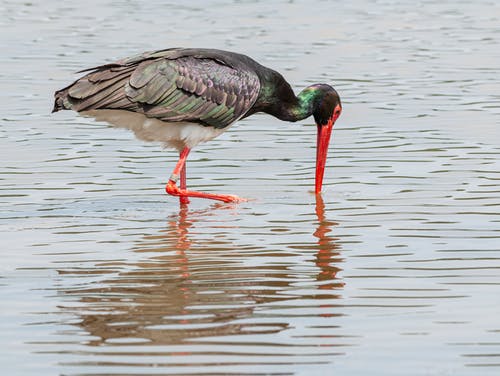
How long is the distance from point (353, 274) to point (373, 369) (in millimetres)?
1915

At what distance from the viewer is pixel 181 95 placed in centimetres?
1089

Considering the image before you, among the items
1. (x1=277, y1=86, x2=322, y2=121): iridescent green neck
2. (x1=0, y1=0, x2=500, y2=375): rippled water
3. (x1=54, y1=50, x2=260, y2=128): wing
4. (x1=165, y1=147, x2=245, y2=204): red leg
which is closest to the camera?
(x1=0, y1=0, x2=500, y2=375): rippled water

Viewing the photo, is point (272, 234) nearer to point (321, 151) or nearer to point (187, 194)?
point (187, 194)

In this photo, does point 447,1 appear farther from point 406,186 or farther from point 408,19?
point 406,186

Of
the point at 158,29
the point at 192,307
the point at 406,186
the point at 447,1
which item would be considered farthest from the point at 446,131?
the point at 447,1

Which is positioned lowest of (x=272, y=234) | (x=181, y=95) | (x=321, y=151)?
(x=272, y=234)

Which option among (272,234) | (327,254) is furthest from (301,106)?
(327,254)

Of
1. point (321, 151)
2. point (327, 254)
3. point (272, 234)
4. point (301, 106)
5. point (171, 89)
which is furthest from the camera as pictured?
point (301, 106)

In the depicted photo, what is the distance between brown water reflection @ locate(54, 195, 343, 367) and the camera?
654 centimetres

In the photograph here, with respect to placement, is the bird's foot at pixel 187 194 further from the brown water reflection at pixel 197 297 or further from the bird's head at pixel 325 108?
the bird's head at pixel 325 108

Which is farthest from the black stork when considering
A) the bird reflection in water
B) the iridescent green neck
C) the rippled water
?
the bird reflection in water

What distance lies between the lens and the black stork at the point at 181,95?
10.5 meters

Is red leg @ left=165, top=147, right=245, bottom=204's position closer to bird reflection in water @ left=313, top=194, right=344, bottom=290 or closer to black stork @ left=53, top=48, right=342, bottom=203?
black stork @ left=53, top=48, right=342, bottom=203

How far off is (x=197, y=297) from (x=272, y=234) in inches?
79.8
